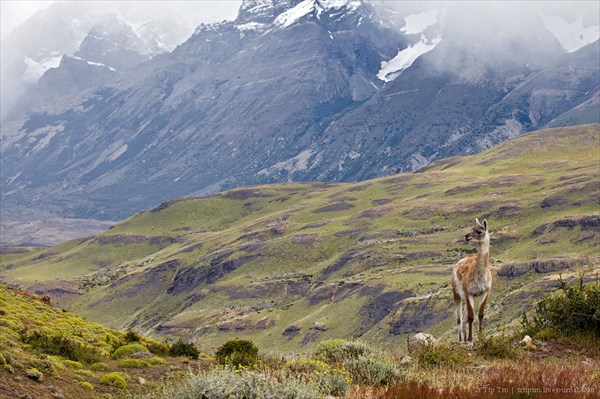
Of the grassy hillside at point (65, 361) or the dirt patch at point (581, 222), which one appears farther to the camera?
the dirt patch at point (581, 222)

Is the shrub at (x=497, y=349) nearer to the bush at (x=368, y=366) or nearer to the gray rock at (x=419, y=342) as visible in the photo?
the gray rock at (x=419, y=342)

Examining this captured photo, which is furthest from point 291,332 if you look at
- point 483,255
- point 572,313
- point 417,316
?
point 572,313

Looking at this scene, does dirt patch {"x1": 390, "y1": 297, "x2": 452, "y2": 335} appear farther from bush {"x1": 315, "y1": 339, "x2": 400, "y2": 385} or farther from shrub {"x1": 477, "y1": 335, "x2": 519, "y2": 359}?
bush {"x1": 315, "y1": 339, "x2": 400, "y2": 385}

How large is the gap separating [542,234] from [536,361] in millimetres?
174854

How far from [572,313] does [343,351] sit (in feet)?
28.0

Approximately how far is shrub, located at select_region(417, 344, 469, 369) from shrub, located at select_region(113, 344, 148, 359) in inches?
628

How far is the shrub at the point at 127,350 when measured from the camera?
1294 inches

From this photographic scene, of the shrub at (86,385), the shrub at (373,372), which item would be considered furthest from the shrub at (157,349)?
the shrub at (373,372)

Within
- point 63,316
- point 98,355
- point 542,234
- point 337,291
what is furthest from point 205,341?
point 98,355

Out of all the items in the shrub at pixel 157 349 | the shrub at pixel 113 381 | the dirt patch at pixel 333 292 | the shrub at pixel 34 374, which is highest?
the shrub at pixel 34 374

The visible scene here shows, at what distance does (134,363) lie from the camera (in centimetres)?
3061

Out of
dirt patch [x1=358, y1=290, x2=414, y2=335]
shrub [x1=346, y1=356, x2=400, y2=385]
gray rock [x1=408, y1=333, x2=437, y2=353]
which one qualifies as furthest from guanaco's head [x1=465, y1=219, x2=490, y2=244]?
dirt patch [x1=358, y1=290, x2=414, y2=335]

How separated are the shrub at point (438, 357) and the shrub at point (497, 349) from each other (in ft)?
3.13

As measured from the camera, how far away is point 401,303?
523 ft
